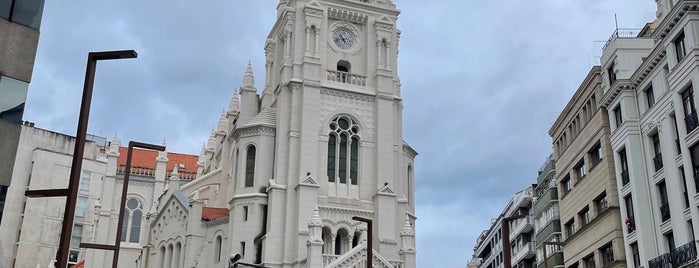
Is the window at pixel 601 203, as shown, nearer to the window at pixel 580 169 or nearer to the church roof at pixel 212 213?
the window at pixel 580 169

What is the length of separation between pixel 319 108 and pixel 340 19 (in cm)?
A: 784

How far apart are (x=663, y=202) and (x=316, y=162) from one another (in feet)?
79.9

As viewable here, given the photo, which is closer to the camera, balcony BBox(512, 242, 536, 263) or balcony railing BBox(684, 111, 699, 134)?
balcony railing BBox(684, 111, 699, 134)

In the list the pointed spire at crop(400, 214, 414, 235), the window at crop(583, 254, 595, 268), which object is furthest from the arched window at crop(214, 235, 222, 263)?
the window at crop(583, 254, 595, 268)

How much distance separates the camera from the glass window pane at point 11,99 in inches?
838

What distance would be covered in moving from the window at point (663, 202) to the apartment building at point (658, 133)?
44 mm

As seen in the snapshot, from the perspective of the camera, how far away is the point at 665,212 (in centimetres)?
3416

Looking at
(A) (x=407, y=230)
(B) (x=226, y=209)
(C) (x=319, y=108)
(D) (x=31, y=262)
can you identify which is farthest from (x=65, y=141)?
(A) (x=407, y=230)

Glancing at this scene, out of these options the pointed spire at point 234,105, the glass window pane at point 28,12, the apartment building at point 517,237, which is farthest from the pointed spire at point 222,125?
the glass window pane at point 28,12

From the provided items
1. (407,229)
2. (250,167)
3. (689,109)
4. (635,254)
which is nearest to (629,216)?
(635,254)

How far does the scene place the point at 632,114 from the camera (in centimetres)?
3706

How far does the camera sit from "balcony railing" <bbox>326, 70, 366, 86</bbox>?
5628 cm

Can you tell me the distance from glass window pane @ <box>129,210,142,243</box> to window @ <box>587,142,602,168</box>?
49520 millimetres

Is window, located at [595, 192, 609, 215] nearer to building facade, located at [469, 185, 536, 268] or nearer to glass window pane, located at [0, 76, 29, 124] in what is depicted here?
building facade, located at [469, 185, 536, 268]
